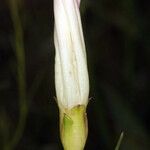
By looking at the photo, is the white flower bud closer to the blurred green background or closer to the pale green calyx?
the pale green calyx

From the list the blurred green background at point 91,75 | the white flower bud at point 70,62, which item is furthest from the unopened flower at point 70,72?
the blurred green background at point 91,75

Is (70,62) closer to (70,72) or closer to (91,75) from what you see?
(70,72)

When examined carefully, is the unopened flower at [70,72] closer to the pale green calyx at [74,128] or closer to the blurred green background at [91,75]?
the pale green calyx at [74,128]

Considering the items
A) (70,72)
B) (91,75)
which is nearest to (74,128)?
(70,72)

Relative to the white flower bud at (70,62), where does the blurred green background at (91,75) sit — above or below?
below

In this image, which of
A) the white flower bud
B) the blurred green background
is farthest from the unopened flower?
the blurred green background

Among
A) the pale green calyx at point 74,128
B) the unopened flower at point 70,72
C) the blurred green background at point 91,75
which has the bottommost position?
the blurred green background at point 91,75

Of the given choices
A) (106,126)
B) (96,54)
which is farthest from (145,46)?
(106,126)
